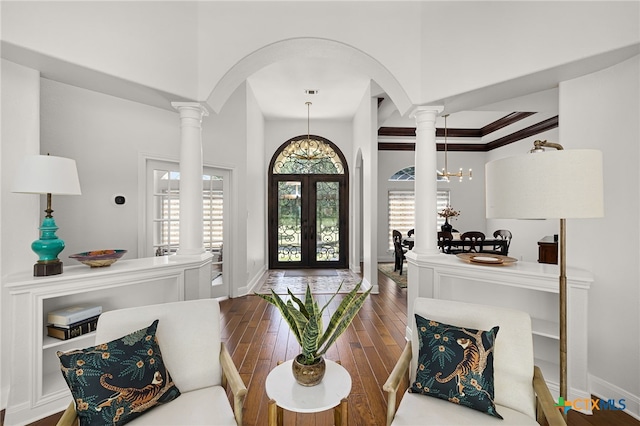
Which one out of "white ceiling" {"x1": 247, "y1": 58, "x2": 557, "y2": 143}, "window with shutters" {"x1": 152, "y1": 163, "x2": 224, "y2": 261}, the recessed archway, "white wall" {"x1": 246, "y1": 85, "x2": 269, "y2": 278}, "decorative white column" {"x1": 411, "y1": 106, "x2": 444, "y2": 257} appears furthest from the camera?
"white wall" {"x1": 246, "y1": 85, "x2": 269, "y2": 278}

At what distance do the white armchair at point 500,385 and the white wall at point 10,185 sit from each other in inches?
103

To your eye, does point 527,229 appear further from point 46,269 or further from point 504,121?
point 46,269

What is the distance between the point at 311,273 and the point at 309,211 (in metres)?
1.43

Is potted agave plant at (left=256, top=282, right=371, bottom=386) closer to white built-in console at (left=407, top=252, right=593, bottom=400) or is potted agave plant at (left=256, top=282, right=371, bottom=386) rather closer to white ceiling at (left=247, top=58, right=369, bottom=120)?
white built-in console at (left=407, top=252, right=593, bottom=400)

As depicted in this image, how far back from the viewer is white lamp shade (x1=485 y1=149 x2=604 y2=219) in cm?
131

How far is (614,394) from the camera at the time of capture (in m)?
2.15

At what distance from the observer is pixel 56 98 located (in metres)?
2.75

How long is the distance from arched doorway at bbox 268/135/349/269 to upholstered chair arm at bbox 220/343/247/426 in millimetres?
5225

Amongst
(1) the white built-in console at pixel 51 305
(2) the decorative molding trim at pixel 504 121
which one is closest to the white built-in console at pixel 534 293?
(1) the white built-in console at pixel 51 305

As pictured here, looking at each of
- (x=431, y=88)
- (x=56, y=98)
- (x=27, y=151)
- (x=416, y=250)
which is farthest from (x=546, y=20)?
(x=56, y=98)

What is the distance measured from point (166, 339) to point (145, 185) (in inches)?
95.8

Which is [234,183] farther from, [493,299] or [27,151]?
[493,299]

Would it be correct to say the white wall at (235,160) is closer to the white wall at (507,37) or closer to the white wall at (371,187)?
the white wall at (371,187)

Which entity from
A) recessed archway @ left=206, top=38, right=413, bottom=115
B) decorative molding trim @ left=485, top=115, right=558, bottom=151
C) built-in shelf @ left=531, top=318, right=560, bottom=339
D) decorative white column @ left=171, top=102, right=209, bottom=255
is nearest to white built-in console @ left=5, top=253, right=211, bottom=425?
decorative white column @ left=171, top=102, right=209, bottom=255
